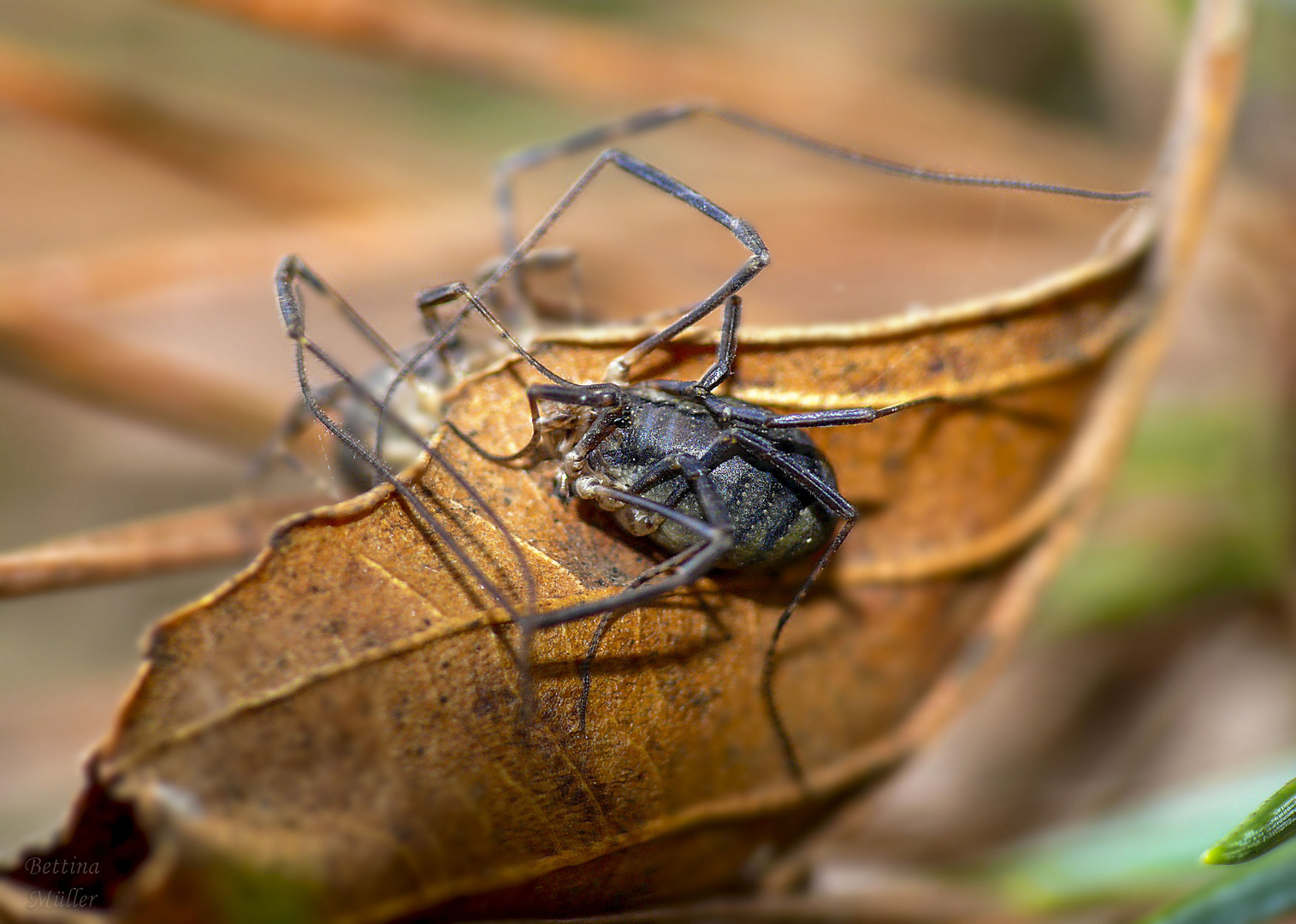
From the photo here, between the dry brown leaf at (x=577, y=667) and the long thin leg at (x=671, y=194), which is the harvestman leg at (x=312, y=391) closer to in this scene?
the long thin leg at (x=671, y=194)

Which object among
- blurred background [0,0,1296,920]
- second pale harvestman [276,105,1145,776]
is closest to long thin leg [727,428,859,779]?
second pale harvestman [276,105,1145,776]

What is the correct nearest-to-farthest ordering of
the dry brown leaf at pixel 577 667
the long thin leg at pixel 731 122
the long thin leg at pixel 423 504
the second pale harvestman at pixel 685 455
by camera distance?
1. the dry brown leaf at pixel 577 667
2. the long thin leg at pixel 423 504
3. the second pale harvestman at pixel 685 455
4. the long thin leg at pixel 731 122

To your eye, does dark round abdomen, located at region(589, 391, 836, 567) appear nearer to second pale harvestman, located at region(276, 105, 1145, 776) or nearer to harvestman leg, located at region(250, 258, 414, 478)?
second pale harvestman, located at region(276, 105, 1145, 776)

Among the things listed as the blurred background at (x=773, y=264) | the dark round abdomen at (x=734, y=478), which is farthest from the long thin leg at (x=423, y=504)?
the blurred background at (x=773, y=264)

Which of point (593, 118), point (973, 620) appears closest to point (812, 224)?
point (593, 118)

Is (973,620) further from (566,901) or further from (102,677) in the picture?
(102,677)
